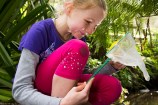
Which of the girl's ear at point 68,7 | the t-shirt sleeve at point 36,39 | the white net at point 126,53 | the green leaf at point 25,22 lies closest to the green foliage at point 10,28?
the green leaf at point 25,22

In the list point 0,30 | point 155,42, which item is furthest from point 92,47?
point 0,30

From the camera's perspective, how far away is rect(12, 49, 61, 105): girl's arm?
1221 mm

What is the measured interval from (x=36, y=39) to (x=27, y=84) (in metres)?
0.19

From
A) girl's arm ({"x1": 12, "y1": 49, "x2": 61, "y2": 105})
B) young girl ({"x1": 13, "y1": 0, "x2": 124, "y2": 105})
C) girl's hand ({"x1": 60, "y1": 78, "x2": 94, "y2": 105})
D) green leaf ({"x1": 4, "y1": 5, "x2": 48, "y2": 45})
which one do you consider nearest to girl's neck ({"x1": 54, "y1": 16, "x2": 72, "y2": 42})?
young girl ({"x1": 13, "y1": 0, "x2": 124, "y2": 105})

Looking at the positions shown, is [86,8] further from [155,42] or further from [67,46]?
[155,42]

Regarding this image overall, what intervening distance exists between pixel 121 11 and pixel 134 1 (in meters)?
0.18

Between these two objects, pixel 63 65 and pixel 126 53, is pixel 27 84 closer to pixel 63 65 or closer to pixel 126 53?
pixel 63 65

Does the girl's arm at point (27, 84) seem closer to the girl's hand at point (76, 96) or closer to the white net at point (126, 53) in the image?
the girl's hand at point (76, 96)

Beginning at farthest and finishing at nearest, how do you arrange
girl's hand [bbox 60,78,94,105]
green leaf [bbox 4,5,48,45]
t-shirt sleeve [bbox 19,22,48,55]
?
1. green leaf [bbox 4,5,48,45]
2. t-shirt sleeve [bbox 19,22,48,55]
3. girl's hand [bbox 60,78,94,105]

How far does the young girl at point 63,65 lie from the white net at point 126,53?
112 mm

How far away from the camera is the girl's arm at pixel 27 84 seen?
1221 mm

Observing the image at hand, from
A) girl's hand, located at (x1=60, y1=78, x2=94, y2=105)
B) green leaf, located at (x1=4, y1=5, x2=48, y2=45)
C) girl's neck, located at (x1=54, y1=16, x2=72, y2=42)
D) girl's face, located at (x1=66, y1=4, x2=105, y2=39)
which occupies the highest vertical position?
girl's face, located at (x1=66, y1=4, x2=105, y2=39)

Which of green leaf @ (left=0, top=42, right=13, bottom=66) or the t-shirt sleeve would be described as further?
green leaf @ (left=0, top=42, right=13, bottom=66)

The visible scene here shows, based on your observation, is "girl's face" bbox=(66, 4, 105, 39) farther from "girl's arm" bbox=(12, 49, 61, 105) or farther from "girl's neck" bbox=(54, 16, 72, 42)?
"girl's arm" bbox=(12, 49, 61, 105)
